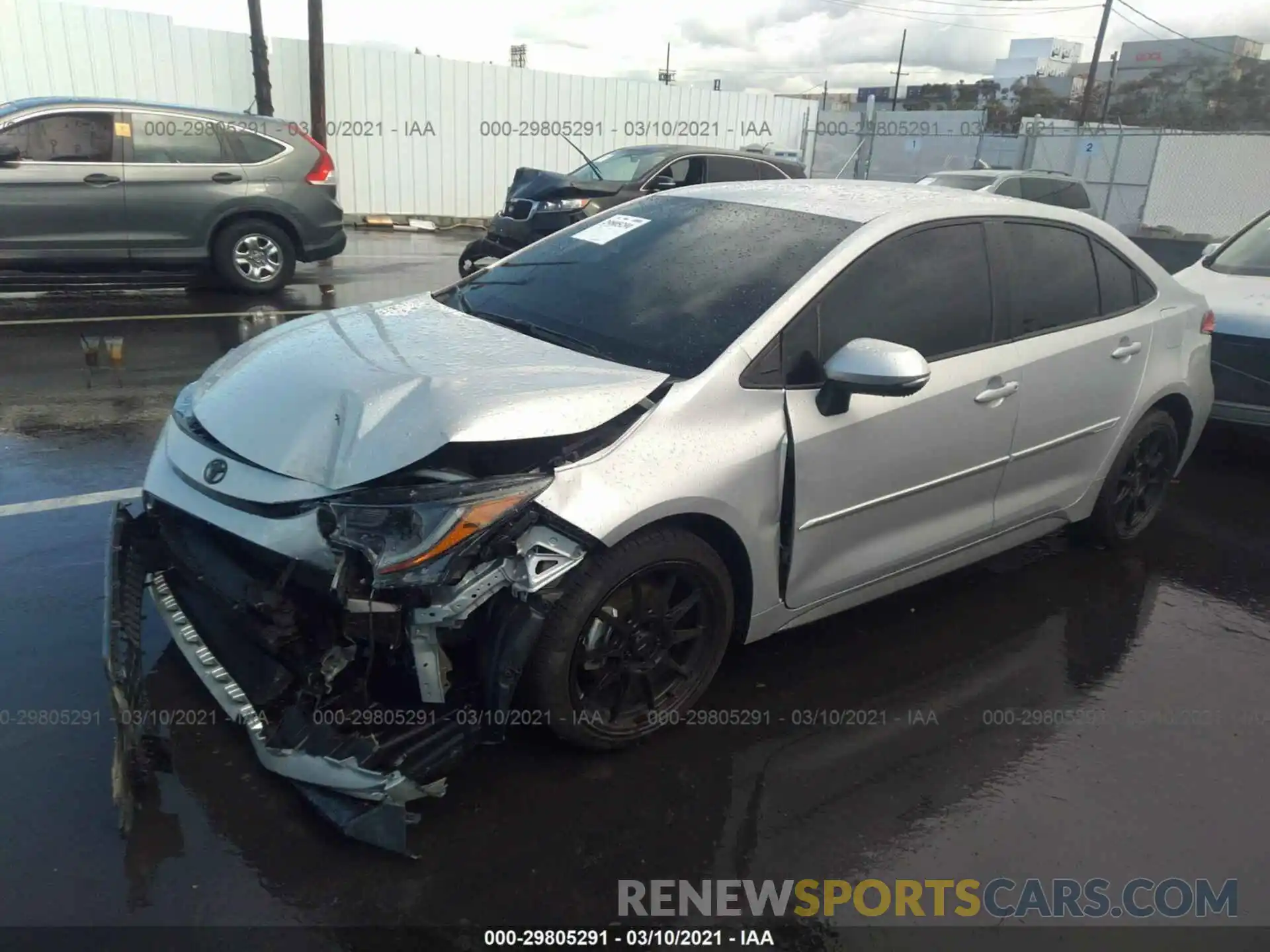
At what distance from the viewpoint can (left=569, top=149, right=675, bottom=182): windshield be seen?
10836 mm

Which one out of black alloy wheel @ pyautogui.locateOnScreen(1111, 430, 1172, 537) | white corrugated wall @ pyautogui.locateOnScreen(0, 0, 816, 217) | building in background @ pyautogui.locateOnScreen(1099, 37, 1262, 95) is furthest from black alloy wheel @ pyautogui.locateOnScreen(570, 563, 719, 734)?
building in background @ pyautogui.locateOnScreen(1099, 37, 1262, 95)

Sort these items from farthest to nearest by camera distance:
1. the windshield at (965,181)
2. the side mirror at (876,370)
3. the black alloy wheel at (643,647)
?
the windshield at (965,181), the side mirror at (876,370), the black alloy wheel at (643,647)

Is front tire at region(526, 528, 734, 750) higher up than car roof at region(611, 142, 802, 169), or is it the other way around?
car roof at region(611, 142, 802, 169)

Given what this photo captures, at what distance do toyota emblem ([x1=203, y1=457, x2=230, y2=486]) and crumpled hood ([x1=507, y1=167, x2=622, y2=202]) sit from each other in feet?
26.1

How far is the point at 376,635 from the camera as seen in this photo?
2.53 metres

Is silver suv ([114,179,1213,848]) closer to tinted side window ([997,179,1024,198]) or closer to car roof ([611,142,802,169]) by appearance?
car roof ([611,142,802,169])

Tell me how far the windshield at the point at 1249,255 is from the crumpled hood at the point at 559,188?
5.73 metres

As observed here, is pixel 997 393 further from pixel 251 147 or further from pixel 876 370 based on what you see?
pixel 251 147

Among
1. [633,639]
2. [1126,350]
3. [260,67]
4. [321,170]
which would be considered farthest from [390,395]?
[260,67]

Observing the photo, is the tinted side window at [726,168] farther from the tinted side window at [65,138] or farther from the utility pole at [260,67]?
the utility pole at [260,67]

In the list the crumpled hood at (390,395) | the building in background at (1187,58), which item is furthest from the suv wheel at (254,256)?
the building in background at (1187,58)

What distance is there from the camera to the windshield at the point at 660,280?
10.6 feet

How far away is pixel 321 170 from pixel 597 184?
111 inches

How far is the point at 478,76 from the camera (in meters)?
17.6
